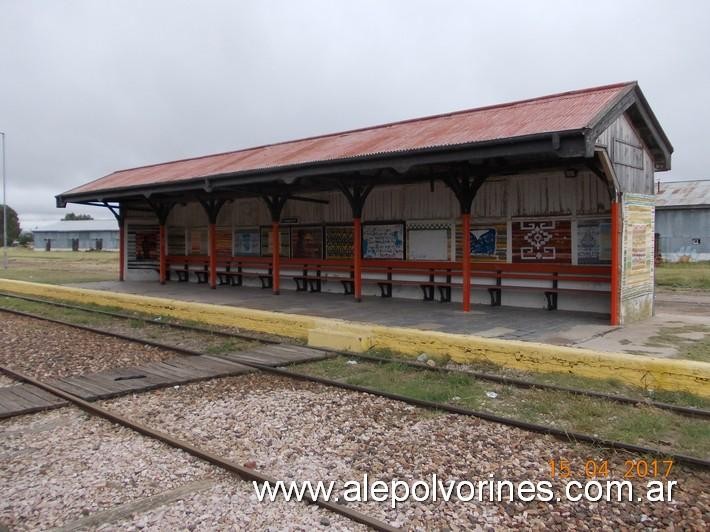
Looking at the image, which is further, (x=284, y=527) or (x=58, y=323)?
(x=58, y=323)

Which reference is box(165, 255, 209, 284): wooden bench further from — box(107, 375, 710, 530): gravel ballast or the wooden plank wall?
box(107, 375, 710, 530): gravel ballast

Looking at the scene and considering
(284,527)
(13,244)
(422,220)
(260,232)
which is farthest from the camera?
(13,244)

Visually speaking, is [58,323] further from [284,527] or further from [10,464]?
[284,527]

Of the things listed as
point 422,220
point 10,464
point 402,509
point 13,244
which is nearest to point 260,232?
point 422,220

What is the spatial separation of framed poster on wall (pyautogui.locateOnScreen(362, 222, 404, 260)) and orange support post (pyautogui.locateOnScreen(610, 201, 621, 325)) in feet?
18.9

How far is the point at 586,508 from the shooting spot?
3.57m

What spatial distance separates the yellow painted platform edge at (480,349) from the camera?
6.14 m

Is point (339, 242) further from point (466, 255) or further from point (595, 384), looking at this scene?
point (595, 384)

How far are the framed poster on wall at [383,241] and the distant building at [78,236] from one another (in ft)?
225

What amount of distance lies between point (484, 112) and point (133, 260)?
14.3m

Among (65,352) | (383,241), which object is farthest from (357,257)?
(65,352)

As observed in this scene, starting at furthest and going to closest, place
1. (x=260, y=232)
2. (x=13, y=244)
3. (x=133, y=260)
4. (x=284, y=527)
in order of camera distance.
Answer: (x=13, y=244), (x=133, y=260), (x=260, y=232), (x=284, y=527)

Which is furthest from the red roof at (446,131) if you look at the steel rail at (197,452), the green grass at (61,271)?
the green grass at (61,271)

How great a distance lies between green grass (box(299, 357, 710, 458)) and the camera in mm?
4723
